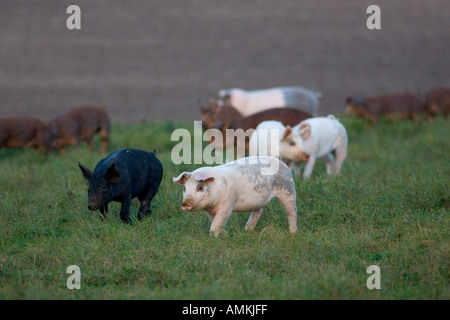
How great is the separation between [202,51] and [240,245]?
14.9m

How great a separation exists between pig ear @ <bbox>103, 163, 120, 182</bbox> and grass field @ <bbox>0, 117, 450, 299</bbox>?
0.49 m

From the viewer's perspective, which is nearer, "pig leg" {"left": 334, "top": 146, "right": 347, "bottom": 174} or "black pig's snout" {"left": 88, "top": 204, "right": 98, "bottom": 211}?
"black pig's snout" {"left": 88, "top": 204, "right": 98, "bottom": 211}

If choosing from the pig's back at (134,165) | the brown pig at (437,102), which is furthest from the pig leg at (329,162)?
the brown pig at (437,102)

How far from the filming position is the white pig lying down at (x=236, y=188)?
228 inches

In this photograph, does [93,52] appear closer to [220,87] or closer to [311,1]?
[220,87]

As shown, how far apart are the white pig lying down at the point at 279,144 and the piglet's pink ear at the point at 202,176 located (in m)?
2.65

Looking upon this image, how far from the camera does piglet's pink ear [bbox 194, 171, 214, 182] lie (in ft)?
18.7

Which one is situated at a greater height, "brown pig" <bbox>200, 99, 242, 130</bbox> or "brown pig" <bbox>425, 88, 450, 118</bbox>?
"brown pig" <bbox>425, 88, 450, 118</bbox>

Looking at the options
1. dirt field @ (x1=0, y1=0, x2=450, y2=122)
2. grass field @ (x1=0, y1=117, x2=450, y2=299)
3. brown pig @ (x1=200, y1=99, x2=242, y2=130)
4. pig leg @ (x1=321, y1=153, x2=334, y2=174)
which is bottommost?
grass field @ (x1=0, y1=117, x2=450, y2=299)

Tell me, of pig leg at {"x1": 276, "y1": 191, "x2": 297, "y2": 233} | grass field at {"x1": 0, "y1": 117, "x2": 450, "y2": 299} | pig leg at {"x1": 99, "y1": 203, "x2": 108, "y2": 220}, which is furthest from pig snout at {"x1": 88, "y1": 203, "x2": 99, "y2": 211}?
pig leg at {"x1": 276, "y1": 191, "x2": 297, "y2": 233}

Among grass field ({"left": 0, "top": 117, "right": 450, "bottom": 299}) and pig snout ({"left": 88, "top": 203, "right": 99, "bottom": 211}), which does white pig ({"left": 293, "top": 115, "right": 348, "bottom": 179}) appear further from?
pig snout ({"left": 88, "top": 203, "right": 99, "bottom": 211})

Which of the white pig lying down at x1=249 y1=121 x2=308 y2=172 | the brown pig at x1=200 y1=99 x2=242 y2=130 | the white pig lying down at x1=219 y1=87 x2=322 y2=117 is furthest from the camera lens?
the white pig lying down at x1=219 y1=87 x2=322 y2=117

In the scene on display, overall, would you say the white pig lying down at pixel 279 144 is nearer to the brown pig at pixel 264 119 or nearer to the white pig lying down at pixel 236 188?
the brown pig at pixel 264 119

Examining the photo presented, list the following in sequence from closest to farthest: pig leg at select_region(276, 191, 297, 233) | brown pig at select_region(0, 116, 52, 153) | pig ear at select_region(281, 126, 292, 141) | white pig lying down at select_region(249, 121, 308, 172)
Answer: pig leg at select_region(276, 191, 297, 233) < pig ear at select_region(281, 126, 292, 141) < white pig lying down at select_region(249, 121, 308, 172) < brown pig at select_region(0, 116, 52, 153)
